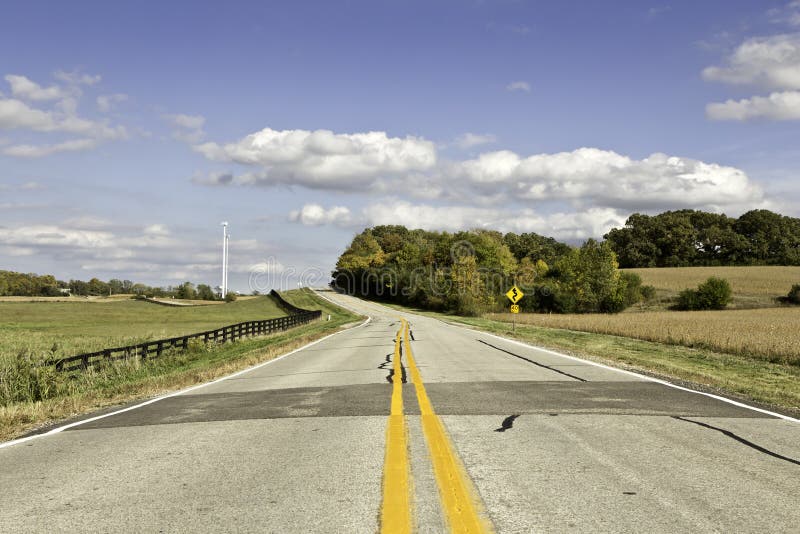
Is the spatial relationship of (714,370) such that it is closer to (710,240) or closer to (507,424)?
(507,424)

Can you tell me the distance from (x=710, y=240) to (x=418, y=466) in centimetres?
13956

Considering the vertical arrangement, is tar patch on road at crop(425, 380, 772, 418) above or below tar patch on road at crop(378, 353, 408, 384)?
above

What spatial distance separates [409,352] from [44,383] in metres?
10.6

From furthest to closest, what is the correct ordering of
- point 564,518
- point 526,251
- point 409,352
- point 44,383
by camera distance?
point 526,251 < point 409,352 < point 44,383 < point 564,518

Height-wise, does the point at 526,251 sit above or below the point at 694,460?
above

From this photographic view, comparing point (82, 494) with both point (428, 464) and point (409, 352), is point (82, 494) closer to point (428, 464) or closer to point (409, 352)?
point (428, 464)

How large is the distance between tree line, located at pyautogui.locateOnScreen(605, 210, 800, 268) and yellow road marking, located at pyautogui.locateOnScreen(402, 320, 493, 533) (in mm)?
123361

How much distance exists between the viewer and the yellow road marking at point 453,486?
13.1 feet

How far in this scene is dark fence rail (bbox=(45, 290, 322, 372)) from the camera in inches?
663

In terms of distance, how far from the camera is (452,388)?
10992mm

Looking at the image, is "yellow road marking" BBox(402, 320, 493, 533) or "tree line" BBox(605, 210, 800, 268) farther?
"tree line" BBox(605, 210, 800, 268)

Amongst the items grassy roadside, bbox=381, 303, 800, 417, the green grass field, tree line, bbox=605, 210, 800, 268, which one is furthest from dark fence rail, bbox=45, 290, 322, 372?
tree line, bbox=605, 210, 800, 268

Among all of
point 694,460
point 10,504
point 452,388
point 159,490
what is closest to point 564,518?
point 694,460

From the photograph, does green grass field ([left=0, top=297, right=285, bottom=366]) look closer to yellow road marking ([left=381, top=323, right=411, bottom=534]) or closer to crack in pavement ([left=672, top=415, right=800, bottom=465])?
yellow road marking ([left=381, top=323, right=411, bottom=534])
